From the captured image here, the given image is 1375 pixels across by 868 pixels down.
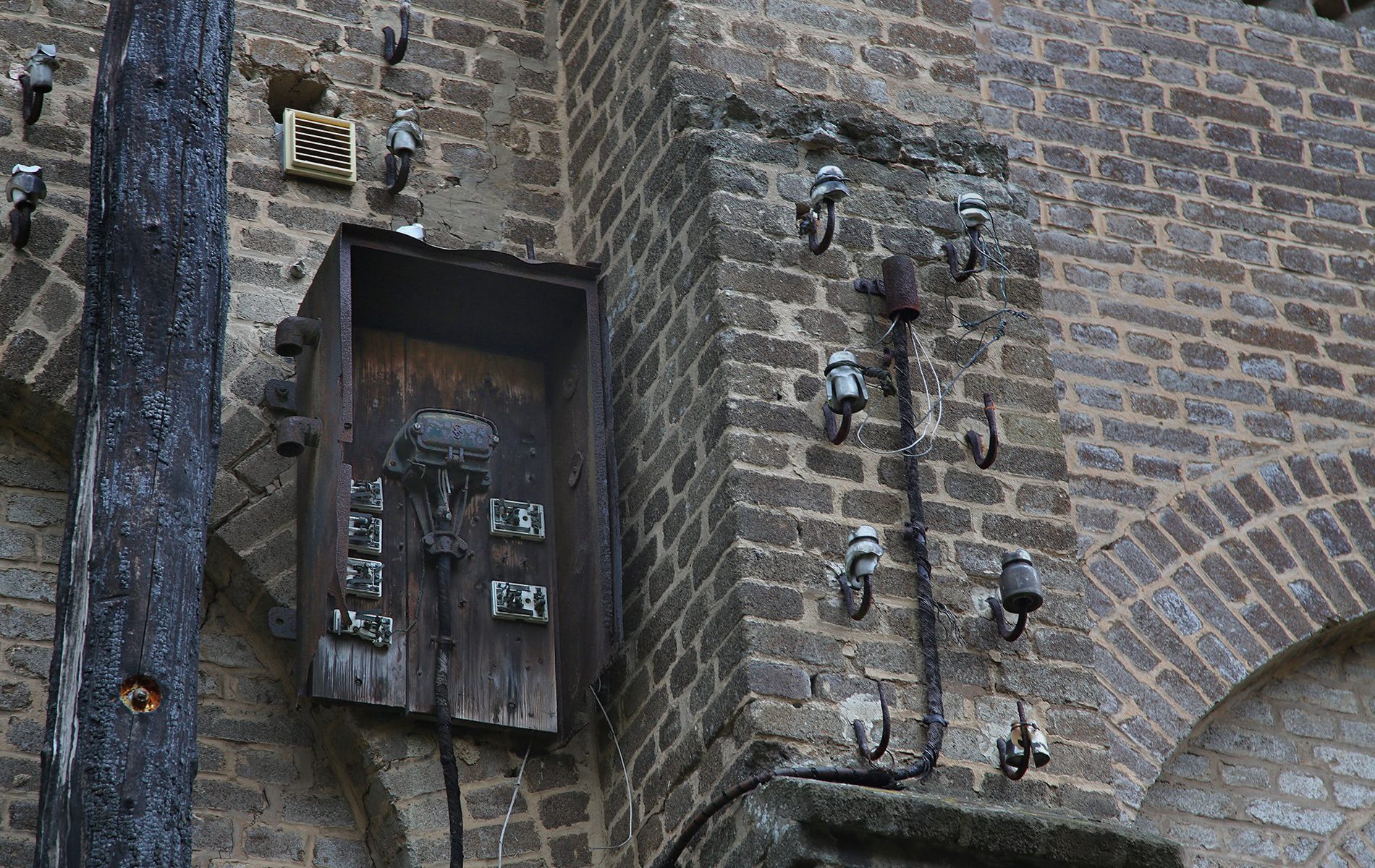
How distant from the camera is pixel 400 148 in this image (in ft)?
22.6

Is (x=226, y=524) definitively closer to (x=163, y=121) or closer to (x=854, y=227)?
(x=163, y=121)

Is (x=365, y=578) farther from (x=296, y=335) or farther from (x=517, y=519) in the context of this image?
(x=296, y=335)

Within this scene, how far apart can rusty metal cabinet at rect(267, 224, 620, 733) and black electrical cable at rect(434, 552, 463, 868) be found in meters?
0.06

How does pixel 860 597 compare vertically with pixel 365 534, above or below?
below

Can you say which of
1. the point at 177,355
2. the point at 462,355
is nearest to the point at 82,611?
the point at 177,355

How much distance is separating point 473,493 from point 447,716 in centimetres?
82

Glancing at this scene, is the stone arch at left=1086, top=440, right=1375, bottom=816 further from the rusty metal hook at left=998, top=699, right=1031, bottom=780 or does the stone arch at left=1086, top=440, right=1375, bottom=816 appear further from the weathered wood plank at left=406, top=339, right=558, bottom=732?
the weathered wood plank at left=406, top=339, right=558, bottom=732

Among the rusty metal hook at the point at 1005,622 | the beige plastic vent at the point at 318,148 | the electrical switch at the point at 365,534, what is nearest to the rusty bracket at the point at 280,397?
the electrical switch at the point at 365,534

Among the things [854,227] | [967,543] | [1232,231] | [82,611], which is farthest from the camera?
[1232,231]

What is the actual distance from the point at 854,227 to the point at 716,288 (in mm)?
564

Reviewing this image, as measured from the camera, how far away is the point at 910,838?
16.5 ft

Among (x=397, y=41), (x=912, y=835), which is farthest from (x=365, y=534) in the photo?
(x=397, y=41)

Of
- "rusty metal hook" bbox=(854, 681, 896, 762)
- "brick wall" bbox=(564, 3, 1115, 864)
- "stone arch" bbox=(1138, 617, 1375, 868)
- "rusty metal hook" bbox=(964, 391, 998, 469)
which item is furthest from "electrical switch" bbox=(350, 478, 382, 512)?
"stone arch" bbox=(1138, 617, 1375, 868)

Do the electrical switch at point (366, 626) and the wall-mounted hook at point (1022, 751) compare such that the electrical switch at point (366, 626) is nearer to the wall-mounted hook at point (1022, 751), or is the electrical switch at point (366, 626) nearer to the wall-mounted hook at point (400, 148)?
the wall-mounted hook at point (400, 148)
